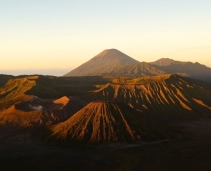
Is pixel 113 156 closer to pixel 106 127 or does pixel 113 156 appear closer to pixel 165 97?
pixel 106 127

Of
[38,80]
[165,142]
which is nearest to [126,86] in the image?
[38,80]

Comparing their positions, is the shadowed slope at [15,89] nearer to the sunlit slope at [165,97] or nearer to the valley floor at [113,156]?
the sunlit slope at [165,97]

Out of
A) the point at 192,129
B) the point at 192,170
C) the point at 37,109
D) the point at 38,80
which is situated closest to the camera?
the point at 192,170

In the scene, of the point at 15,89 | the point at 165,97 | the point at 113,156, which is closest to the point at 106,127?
the point at 113,156

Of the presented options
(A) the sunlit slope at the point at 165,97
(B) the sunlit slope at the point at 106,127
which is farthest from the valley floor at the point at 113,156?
(A) the sunlit slope at the point at 165,97

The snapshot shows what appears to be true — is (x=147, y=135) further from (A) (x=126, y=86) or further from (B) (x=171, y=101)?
(A) (x=126, y=86)

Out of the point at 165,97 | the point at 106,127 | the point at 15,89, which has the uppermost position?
the point at 15,89
